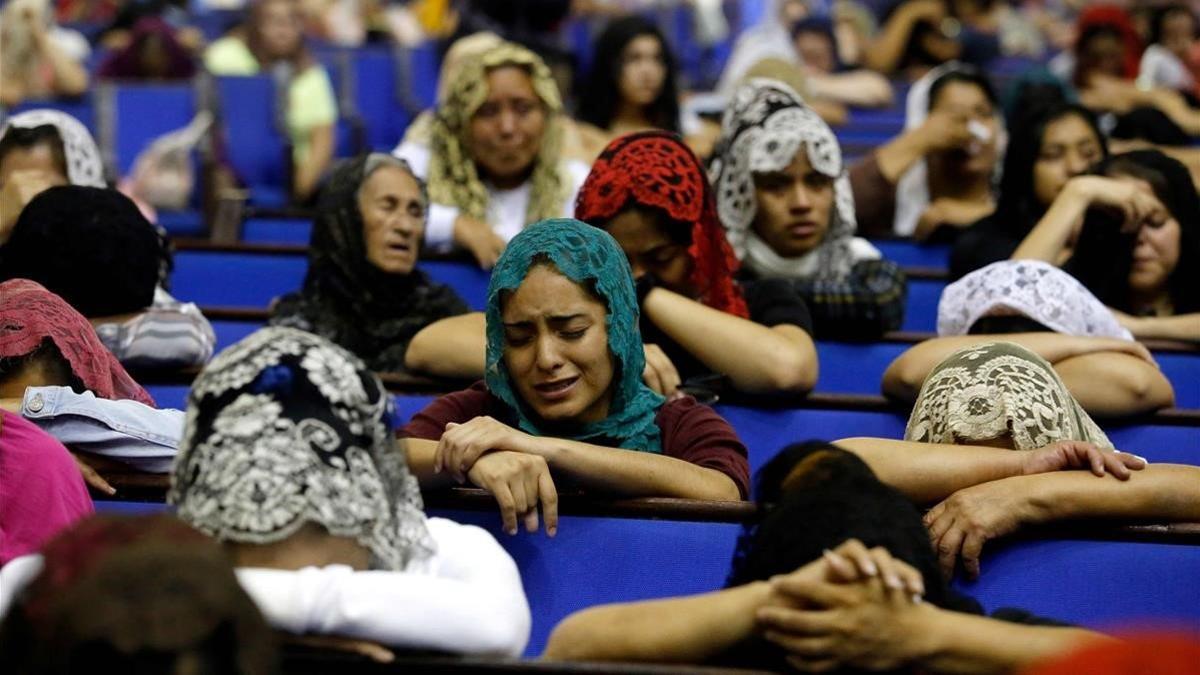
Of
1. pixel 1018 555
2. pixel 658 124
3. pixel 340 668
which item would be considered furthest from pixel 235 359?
pixel 658 124

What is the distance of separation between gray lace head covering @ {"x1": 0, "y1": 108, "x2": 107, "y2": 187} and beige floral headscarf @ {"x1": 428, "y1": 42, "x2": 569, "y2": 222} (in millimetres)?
765

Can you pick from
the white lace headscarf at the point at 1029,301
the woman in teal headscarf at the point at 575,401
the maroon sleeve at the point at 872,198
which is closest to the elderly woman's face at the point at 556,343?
the woman in teal headscarf at the point at 575,401

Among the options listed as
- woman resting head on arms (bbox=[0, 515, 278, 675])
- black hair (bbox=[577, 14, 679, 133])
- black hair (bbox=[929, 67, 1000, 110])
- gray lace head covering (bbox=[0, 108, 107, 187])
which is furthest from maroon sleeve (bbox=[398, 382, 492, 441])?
black hair (bbox=[929, 67, 1000, 110])

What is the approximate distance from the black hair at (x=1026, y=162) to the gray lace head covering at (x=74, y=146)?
204cm

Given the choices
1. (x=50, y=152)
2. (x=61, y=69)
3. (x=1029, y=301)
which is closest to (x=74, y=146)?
(x=50, y=152)

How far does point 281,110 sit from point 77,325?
155 inches

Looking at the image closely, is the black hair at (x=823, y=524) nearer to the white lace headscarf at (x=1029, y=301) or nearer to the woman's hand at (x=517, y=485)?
the woman's hand at (x=517, y=485)

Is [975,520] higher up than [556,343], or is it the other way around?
[556,343]

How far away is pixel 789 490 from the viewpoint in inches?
84.7

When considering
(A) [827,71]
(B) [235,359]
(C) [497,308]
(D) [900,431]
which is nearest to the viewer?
(B) [235,359]

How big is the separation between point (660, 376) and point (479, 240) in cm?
113

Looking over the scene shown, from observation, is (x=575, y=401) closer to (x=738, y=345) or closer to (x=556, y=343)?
(x=556, y=343)

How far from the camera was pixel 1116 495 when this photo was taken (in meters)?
2.53

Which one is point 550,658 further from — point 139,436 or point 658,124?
point 658,124
